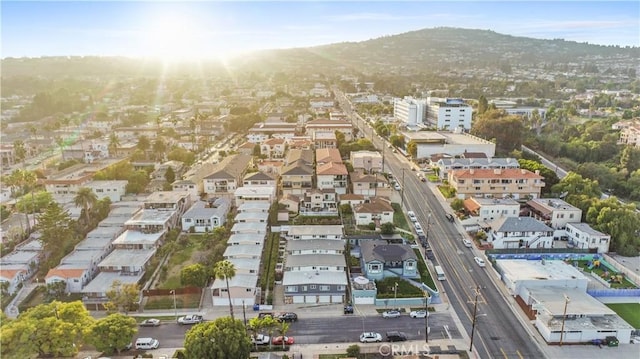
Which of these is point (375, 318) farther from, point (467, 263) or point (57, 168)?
point (57, 168)

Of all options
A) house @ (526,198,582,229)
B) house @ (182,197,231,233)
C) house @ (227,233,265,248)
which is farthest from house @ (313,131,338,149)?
house @ (227,233,265,248)

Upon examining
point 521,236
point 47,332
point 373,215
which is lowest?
point 521,236

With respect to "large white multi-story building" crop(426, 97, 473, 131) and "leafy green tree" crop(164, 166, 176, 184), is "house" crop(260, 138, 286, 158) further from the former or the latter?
"large white multi-story building" crop(426, 97, 473, 131)

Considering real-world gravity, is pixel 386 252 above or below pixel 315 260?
above

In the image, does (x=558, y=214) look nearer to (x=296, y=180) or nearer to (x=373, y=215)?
(x=373, y=215)

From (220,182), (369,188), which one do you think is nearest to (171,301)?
(220,182)

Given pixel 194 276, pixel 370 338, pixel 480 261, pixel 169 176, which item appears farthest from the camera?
pixel 169 176

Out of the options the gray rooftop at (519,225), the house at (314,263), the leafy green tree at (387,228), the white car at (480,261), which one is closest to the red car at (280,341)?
the house at (314,263)
